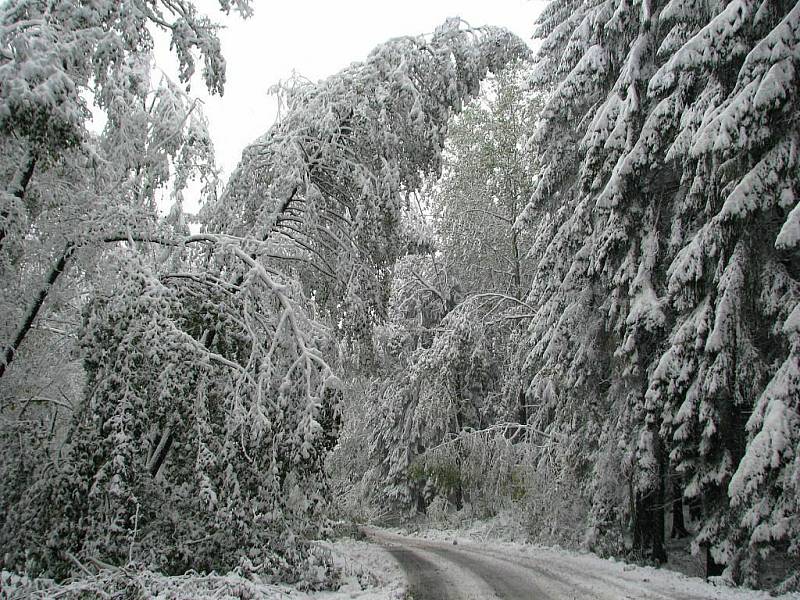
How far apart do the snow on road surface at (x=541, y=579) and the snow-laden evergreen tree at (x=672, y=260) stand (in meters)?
0.75

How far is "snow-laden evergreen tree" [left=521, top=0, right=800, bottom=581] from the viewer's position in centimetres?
768

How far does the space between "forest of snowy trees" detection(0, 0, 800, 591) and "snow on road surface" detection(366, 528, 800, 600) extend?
2.20ft

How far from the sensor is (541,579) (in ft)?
31.9

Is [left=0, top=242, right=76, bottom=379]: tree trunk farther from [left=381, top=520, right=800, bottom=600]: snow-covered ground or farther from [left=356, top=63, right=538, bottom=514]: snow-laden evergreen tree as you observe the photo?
[left=356, top=63, right=538, bottom=514]: snow-laden evergreen tree

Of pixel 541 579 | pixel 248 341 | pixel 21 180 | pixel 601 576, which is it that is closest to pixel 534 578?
pixel 541 579

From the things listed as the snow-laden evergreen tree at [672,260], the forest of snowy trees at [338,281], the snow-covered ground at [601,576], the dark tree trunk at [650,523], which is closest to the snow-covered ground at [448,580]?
the snow-covered ground at [601,576]

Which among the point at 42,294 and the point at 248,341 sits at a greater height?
the point at 248,341

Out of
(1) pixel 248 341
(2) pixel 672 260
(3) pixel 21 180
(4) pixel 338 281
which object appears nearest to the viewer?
(3) pixel 21 180

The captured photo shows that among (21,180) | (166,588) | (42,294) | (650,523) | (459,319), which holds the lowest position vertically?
(166,588)

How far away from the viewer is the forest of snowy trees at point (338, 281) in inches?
247

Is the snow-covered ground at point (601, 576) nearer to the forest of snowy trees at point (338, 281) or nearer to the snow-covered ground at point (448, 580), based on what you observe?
the snow-covered ground at point (448, 580)

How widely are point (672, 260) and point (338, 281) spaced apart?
582 cm

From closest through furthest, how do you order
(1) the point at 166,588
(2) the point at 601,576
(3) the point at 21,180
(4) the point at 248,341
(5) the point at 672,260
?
(3) the point at 21,180, (1) the point at 166,588, (4) the point at 248,341, (2) the point at 601,576, (5) the point at 672,260

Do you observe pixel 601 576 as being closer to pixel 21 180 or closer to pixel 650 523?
pixel 650 523
